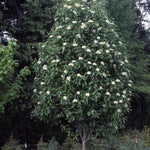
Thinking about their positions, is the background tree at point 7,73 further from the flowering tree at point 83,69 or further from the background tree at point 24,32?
the background tree at point 24,32

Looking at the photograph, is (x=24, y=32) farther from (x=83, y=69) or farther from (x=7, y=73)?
(x=83, y=69)

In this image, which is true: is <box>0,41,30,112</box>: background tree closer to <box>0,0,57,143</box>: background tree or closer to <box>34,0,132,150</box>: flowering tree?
<box>34,0,132,150</box>: flowering tree

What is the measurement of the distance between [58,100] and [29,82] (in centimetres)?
333

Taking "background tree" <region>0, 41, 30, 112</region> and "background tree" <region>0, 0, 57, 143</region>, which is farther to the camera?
"background tree" <region>0, 0, 57, 143</region>

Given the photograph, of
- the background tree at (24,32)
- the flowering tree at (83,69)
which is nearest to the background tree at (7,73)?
the flowering tree at (83,69)

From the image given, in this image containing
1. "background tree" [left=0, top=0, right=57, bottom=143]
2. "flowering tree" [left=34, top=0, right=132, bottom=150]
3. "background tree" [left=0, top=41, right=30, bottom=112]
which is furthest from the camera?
"background tree" [left=0, top=0, right=57, bottom=143]

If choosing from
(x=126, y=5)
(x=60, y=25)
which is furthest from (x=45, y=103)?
(x=126, y=5)

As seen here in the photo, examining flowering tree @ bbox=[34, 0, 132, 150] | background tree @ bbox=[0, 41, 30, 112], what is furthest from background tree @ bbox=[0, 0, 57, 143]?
flowering tree @ bbox=[34, 0, 132, 150]

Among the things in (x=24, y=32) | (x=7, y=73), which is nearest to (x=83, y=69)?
(x=7, y=73)

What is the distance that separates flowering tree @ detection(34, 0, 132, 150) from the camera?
454 cm

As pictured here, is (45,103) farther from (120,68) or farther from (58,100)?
(120,68)

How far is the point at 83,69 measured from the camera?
4.72 m

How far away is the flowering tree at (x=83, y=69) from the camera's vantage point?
454cm

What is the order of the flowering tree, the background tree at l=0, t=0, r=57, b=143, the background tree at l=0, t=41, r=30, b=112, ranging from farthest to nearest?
the background tree at l=0, t=0, r=57, b=143, the background tree at l=0, t=41, r=30, b=112, the flowering tree
